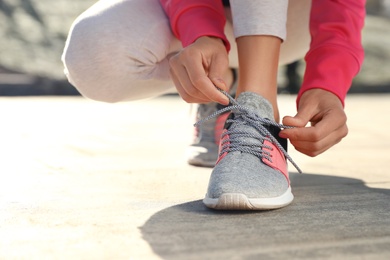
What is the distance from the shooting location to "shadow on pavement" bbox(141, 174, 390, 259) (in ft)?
3.39

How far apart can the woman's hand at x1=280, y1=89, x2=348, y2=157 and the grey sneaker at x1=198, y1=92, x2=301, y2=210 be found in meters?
0.03

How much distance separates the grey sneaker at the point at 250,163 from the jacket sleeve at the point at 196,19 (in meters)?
0.16

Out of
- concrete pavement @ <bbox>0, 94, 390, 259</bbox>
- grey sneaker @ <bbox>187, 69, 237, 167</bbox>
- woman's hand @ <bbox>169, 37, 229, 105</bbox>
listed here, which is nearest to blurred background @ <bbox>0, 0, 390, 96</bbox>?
concrete pavement @ <bbox>0, 94, 390, 259</bbox>

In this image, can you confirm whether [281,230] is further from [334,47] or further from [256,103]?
[334,47]

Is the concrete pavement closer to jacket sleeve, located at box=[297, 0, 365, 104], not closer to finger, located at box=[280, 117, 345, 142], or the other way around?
finger, located at box=[280, 117, 345, 142]

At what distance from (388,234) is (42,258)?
0.54 metres

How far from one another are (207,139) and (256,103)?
60 cm

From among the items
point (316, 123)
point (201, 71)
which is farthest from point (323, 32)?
point (201, 71)

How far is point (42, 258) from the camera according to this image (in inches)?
39.5

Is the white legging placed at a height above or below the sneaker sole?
above

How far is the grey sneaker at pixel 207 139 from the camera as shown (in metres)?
1.87

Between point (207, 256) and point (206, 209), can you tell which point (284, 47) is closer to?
point (206, 209)

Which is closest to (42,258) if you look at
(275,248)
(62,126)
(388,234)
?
(275,248)

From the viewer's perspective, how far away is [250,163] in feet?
4.22
